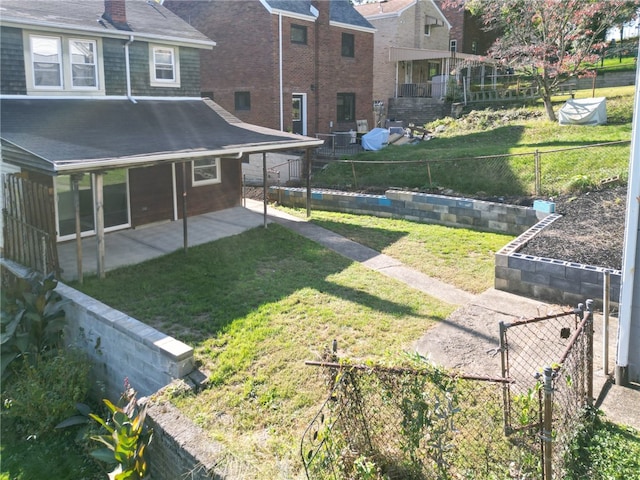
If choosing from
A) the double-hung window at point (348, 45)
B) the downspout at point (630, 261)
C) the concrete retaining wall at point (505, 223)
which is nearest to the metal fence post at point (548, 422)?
the downspout at point (630, 261)

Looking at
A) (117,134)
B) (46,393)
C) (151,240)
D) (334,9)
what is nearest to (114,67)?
(117,134)

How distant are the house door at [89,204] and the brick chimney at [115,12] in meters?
4.16

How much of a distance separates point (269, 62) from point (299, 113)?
2728 millimetres

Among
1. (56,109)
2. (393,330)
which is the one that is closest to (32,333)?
(393,330)

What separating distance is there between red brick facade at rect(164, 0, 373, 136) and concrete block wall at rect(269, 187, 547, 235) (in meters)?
7.22

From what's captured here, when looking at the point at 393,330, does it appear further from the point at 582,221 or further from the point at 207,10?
the point at 207,10

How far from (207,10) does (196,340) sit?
65.4ft

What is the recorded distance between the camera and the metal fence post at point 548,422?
3.69 m

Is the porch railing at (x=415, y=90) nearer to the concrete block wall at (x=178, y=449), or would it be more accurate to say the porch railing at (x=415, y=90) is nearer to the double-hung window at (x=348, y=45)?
the double-hung window at (x=348, y=45)

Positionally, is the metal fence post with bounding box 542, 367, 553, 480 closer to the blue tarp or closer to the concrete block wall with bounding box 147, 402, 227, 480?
the concrete block wall with bounding box 147, 402, 227, 480

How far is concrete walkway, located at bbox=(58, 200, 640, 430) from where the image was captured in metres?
5.84

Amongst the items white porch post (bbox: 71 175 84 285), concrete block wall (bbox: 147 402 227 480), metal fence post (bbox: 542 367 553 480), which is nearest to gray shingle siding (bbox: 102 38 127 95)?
white porch post (bbox: 71 175 84 285)

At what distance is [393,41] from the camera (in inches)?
1179

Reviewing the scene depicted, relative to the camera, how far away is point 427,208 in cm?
1346
